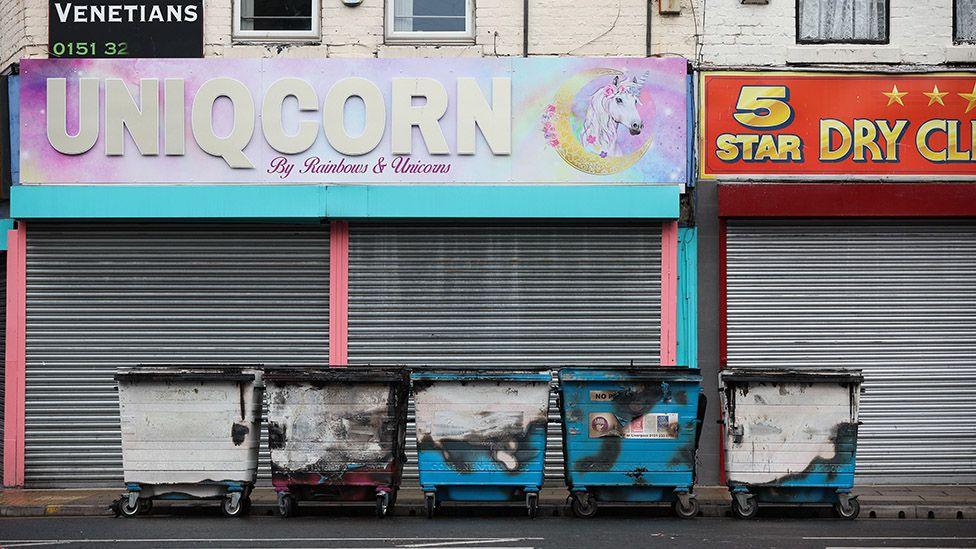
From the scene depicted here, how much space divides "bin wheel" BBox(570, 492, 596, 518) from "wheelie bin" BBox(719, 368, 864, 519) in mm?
1371

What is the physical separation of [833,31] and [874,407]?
14.6ft

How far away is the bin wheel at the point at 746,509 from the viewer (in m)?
12.7

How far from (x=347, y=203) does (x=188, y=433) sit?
3649 mm

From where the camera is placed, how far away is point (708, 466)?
50.2ft

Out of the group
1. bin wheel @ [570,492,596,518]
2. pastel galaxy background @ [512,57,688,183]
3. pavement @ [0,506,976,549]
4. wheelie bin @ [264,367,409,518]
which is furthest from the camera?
pastel galaxy background @ [512,57,688,183]

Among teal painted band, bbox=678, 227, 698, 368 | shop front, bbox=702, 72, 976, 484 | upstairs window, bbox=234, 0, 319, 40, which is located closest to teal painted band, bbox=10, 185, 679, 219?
teal painted band, bbox=678, 227, 698, 368

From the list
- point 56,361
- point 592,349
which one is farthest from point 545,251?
point 56,361

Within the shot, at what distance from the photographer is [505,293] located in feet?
50.4

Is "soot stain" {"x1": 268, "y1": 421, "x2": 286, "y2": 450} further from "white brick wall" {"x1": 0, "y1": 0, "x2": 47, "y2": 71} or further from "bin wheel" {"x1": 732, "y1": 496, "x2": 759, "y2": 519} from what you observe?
"white brick wall" {"x1": 0, "y1": 0, "x2": 47, "y2": 71}

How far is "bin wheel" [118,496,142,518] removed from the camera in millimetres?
Result: 12711

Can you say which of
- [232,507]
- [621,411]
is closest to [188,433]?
[232,507]

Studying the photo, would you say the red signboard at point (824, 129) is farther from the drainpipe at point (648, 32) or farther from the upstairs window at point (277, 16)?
the upstairs window at point (277, 16)

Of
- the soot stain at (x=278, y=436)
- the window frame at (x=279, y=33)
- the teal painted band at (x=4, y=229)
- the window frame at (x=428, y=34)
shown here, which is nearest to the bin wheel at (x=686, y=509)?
the soot stain at (x=278, y=436)

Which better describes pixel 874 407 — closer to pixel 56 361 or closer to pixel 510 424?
pixel 510 424
